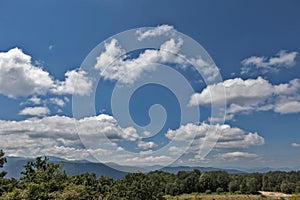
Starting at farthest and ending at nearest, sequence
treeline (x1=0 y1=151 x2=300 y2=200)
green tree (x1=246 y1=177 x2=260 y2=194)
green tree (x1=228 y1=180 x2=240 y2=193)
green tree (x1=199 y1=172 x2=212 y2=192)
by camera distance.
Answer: green tree (x1=199 y1=172 x2=212 y2=192) → green tree (x1=228 y1=180 x2=240 y2=193) → green tree (x1=246 y1=177 x2=260 y2=194) → treeline (x1=0 y1=151 x2=300 y2=200)

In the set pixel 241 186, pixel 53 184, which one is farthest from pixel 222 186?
pixel 53 184

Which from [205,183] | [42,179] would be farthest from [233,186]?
[42,179]

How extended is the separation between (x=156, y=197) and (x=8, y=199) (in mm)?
11123

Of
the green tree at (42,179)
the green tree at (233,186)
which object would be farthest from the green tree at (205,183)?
the green tree at (42,179)

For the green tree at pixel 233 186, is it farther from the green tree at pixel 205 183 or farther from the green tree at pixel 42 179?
the green tree at pixel 42 179

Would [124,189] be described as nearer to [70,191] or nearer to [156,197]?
[156,197]

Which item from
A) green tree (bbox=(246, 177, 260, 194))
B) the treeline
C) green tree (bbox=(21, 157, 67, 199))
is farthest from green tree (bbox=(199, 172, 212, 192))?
green tree (bbox=(21, 157, 67, 199))

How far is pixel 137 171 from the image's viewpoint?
28.3m

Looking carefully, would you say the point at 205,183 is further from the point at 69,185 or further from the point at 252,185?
the point at 69,185

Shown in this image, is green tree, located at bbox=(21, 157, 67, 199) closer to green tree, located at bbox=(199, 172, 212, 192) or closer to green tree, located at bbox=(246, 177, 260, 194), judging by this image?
green tree, located at bbox=(199, 172, 212, 192)

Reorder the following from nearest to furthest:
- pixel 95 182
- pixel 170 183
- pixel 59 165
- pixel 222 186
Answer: pixel 59 165 → pixel 95 182 → pixel 170 183 → pixel 222 186

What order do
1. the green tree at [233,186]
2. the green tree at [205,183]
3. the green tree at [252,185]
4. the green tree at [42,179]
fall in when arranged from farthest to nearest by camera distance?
the green tree at [205,183] → the green tree at [233,186] → the green tree at [252,185] → the green tree at [42,179]

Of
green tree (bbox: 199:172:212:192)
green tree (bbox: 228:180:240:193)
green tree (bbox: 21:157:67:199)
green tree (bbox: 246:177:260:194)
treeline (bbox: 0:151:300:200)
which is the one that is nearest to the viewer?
green tree (bbox: 21:157:67:199)

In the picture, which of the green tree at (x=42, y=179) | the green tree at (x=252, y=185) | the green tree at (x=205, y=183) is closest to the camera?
the green tree at (x=42, y=179)
